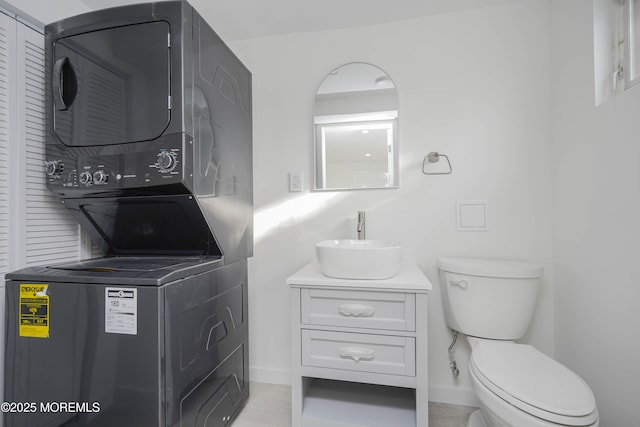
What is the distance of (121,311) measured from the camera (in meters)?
1.07

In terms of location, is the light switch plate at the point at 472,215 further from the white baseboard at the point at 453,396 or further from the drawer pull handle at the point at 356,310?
the white baseboard at the point at 453,396

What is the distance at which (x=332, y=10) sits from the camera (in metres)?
1.67

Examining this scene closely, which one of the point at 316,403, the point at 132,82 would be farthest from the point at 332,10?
the point at 316,403

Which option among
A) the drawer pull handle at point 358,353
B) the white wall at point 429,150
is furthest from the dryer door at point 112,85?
the drawer pull handle at point 358,353

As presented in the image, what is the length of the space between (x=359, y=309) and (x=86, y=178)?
128 cm

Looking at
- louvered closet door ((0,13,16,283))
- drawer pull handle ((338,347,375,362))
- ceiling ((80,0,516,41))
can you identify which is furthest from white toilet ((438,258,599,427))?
louvered closet door ((0,13,16,283))

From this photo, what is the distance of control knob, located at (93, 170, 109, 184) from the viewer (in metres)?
1.23

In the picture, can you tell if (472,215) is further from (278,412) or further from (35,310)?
(35,310)

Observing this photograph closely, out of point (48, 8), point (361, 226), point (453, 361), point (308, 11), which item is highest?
point (308, 11)

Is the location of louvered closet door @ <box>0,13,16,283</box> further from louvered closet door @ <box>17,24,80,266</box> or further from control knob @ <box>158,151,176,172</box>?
control knob @ <box>158,151,176,172</box>

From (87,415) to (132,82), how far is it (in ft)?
4.19

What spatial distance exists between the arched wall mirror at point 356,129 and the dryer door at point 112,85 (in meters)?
0.91

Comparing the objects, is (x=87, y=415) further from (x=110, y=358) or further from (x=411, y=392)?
(x=411, y=392)

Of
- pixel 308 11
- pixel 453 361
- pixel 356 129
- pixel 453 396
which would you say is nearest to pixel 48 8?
pixel 308 11
